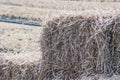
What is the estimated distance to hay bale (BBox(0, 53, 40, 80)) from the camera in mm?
5741

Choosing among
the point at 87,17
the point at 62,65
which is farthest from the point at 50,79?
the point at 87,17

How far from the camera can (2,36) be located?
10.7 metres

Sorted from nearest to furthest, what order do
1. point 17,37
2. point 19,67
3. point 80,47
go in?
point 80,47 < point 19,67 < point 17,37

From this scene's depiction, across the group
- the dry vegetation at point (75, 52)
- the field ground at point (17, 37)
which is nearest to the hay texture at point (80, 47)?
the dry vegetation at point (75, 52)

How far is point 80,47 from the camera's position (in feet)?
17.1

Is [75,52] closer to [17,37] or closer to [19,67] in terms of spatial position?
[19,67]

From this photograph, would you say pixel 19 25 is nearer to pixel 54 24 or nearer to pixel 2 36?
pixel 2 36

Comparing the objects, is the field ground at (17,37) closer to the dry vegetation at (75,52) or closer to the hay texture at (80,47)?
the dry vegetation at (75,52)

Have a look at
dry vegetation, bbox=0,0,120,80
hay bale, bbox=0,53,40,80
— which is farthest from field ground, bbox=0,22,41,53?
dry vegetation, bbox=0,0,120,80

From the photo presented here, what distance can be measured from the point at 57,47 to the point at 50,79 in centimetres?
49

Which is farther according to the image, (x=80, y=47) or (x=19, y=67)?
(x=19, y=67)

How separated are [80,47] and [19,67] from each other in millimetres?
1142

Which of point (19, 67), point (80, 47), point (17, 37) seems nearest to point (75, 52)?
point (80, 47)

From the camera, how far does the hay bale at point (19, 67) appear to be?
5741mm
